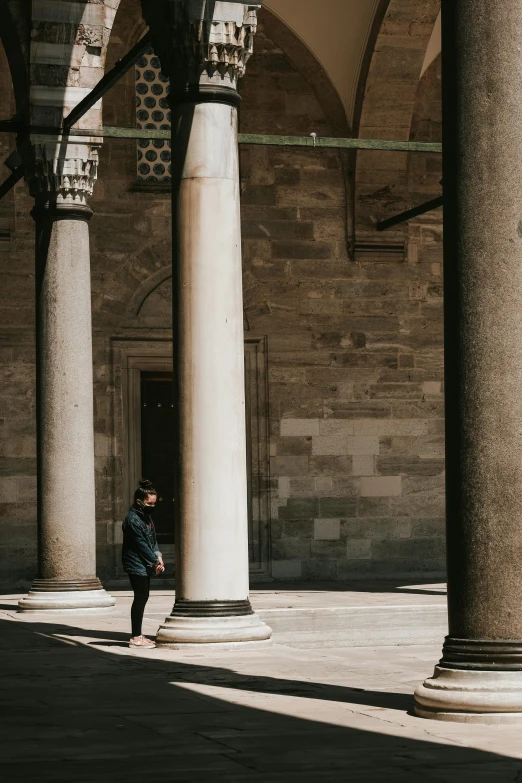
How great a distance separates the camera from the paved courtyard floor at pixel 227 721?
5711mm

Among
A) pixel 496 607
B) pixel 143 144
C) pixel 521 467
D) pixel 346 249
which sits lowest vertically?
pixel 496 607

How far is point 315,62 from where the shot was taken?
20.5 m

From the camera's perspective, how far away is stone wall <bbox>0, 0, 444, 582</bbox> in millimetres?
19984

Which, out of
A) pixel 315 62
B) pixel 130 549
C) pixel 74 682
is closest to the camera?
pixel 74 682

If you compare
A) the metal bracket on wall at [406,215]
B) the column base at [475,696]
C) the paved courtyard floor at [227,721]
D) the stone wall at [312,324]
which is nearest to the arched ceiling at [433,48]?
the stone wall at [312,324]

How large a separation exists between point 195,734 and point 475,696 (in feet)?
4.22

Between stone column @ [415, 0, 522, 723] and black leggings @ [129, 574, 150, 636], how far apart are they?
4.47 meters

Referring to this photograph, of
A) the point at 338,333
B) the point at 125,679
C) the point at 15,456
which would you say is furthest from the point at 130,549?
the point at 338,333

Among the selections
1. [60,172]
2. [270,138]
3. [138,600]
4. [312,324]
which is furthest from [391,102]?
[138,600]

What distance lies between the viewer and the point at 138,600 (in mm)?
11227

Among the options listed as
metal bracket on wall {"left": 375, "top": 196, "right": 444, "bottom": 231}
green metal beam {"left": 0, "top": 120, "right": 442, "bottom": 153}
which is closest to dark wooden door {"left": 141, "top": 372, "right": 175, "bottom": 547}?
metal bracket on wall {"left": 375, "top": 196, "right": 444, "bottom": 231}

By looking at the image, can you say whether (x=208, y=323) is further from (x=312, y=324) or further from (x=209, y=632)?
(x=312, y=324)

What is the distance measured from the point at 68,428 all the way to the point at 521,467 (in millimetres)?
8215

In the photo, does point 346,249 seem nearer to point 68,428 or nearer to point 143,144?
point 143,144
